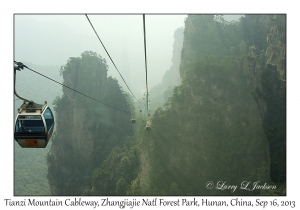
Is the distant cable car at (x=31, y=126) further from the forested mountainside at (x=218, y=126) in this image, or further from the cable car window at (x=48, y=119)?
the forested mountainside at (x=218, y=126)

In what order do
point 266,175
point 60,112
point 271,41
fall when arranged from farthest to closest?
point 60,112, point 271,41, point 266,175

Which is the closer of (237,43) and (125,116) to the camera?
(237,43)

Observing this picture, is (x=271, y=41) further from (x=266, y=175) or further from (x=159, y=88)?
(x=159, y=88)

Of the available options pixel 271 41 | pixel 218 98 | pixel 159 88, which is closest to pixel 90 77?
pixel 218 98

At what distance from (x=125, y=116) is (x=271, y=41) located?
2454 cm

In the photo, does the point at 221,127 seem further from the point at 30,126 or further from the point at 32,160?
the point at 32,160

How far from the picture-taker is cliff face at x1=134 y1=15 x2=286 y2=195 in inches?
870

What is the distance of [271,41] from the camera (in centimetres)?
2336

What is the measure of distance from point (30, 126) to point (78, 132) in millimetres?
31600

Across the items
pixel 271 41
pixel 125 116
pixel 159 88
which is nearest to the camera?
pixel 271 41

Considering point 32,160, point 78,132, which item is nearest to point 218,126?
point 78,132

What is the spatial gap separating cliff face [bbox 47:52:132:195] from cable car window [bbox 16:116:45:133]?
30590mm

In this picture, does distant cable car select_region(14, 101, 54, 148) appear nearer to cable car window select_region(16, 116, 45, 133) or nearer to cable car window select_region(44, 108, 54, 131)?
cable car window select_region(16, 116, 45, 133)

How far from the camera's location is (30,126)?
6266 millimetres
